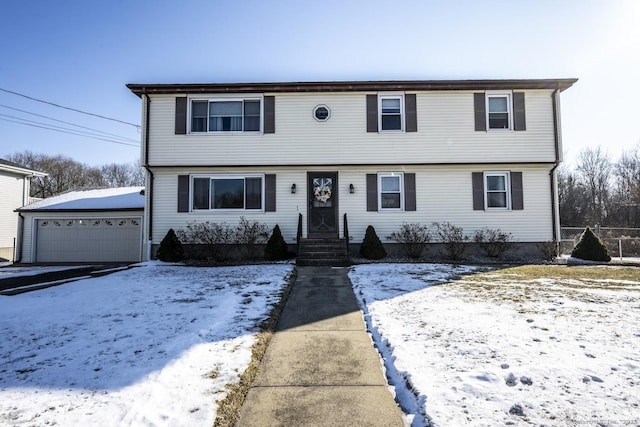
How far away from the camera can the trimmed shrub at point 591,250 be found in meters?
11.4

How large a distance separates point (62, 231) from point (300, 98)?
12.4m

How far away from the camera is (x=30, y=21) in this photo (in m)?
11.1

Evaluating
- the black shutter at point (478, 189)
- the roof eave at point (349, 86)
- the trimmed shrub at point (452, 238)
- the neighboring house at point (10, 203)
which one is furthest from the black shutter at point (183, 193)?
the black shutter at point (478, 189)

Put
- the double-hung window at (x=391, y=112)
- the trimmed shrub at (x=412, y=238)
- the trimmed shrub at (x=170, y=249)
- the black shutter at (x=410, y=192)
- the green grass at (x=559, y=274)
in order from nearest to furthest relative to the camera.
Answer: the green grass at (x=559, y=274), the trimmed shrub at (x=170, y=249), the trimmed shrub at (x=412, y=238), the black shutter at (x=410, y=192), the double-hung window at (x=391, y=112)

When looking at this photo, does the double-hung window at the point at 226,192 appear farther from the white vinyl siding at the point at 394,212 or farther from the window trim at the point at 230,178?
the white vinyl siding at the point at 394,212

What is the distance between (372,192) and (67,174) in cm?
3625

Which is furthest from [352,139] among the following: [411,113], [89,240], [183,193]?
[89,240]

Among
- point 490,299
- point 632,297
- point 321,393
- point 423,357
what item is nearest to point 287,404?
point 321,393

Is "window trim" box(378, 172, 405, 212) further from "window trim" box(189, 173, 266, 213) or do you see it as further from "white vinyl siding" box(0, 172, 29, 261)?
"white vinyl siding" box(0, 172, 29, 261)

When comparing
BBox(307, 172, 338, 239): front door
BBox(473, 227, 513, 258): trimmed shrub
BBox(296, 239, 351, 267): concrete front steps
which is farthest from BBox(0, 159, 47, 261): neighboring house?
BBox(473, 227, 513, 258): trimmed shrub

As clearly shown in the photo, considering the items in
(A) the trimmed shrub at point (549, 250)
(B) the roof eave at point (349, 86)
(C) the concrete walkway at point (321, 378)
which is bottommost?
(C) the concrete walkway at point (321, 378)

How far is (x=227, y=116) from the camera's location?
41.6ft

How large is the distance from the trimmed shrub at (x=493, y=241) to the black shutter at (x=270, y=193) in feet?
23.7

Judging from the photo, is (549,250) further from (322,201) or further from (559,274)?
(322,201)
